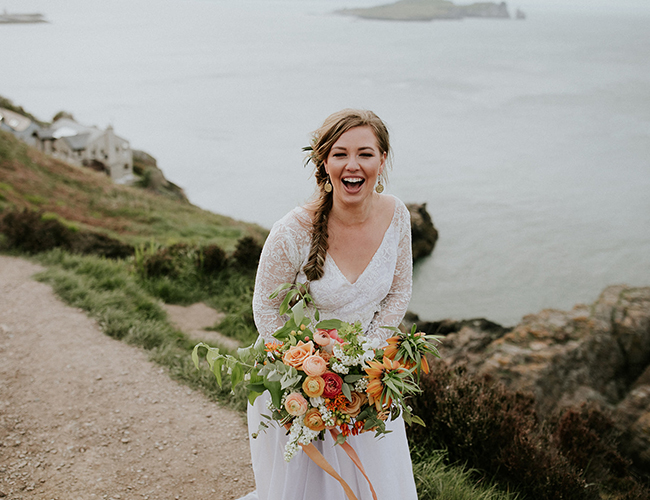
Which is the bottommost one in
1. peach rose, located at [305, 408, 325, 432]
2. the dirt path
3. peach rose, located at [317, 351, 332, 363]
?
the dirt path

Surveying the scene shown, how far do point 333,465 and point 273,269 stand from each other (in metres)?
1.11

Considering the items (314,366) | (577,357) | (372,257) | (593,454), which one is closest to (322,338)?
(314,366)

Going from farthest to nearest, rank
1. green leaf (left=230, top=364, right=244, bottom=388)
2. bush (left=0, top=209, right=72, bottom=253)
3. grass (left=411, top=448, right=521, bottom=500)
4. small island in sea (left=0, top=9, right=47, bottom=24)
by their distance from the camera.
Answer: small island in sea (left=0, top=9, right=47, bottom=24) → bush (left=0, top=209, right=72, bottom=253) → grass (left=411, top=448, right=521, bottom=500) → green leaf (left=230, top=364, right=244, bottom=388)

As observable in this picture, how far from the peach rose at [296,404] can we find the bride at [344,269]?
0.67 m

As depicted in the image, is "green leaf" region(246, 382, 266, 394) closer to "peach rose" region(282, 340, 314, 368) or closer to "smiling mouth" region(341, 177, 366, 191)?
"peach rose" region(282, 340, 314, 368)

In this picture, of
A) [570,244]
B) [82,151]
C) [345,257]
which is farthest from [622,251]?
[82,151]

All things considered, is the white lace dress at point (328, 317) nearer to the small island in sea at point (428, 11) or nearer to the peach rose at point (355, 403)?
the peach rose at point (355, 403)

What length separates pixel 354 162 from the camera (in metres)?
2.29

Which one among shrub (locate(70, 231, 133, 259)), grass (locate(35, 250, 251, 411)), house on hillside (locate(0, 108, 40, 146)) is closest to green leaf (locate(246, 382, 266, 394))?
grass (locate(35, 250, 251, 411))

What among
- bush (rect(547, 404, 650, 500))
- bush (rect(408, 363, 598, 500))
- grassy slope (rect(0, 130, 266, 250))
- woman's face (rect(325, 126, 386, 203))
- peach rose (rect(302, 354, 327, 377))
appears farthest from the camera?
grassy slope (rect(0, 130, 266, 250))

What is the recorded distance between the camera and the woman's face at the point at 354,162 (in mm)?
2307

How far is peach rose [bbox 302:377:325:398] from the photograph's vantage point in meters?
1.76

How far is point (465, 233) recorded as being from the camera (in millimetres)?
24797

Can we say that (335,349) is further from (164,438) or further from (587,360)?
(587,360)
